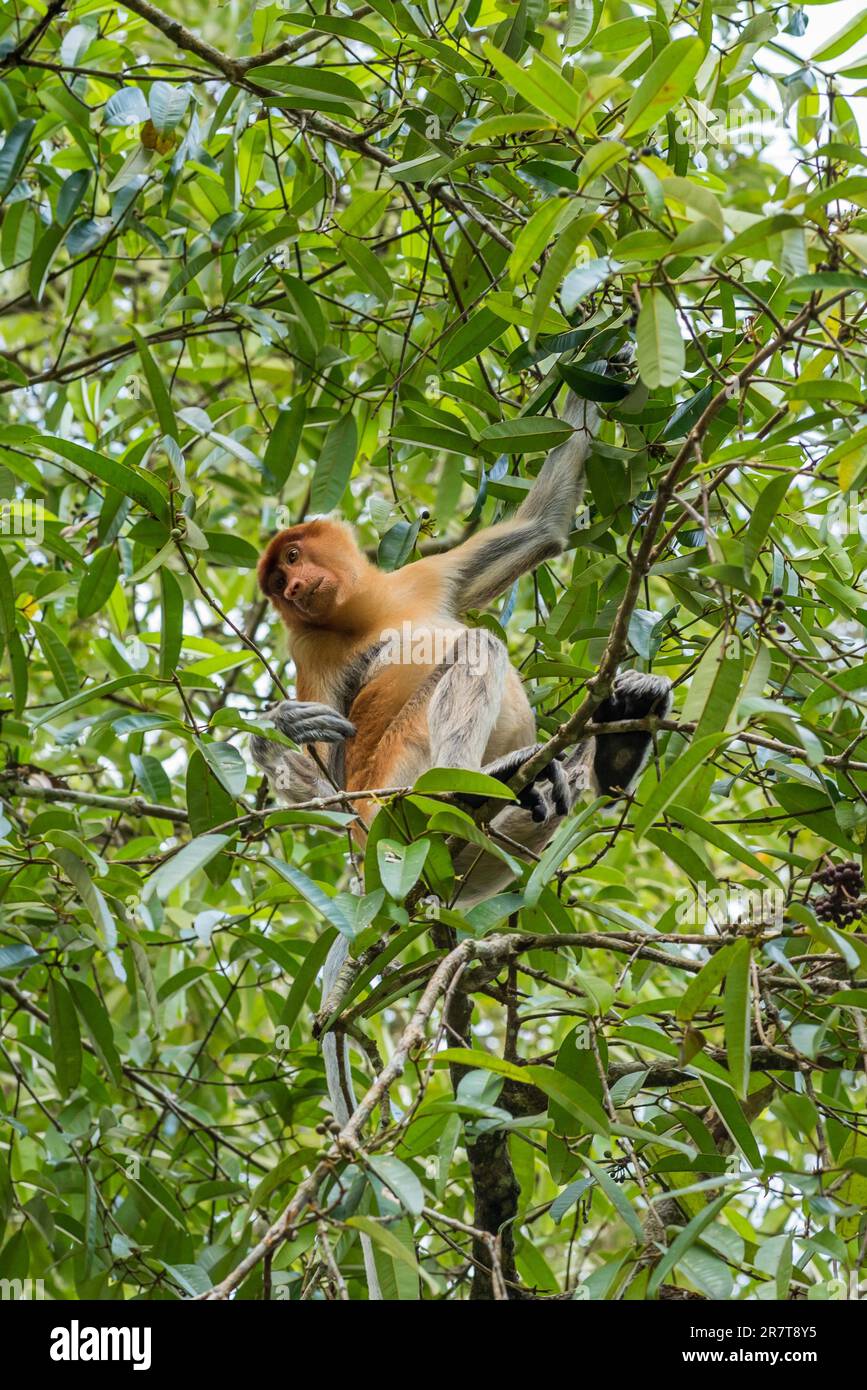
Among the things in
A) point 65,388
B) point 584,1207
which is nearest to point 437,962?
point 584,1207

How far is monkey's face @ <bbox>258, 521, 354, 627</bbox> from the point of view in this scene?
155 inches

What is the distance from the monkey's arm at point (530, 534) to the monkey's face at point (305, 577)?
0.28 meters

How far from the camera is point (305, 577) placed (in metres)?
3.93

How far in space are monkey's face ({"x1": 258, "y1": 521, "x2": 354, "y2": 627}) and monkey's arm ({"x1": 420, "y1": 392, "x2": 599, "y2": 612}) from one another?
0.91 feet

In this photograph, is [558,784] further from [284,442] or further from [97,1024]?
[97,1024]

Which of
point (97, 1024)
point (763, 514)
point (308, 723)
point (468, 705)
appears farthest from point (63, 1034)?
point (763, 514)

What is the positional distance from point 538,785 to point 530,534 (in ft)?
2.09

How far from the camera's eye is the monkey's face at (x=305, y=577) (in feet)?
12.9

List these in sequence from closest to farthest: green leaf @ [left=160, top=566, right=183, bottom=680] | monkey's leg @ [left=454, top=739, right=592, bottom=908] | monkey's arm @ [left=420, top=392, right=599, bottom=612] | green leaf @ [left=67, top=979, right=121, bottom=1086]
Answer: green leaf @ [left=160, top=566, right=183, bottom=680], green leaf @ [left=67, top=979, right=121, bottom=1086], monkey's arm @ [left=420, top=392, right=599, bottom=612], monkey's leg @ [left=454, top=739, right=592, bottom=908]

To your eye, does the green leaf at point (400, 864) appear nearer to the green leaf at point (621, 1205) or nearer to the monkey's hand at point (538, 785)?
the green leaf at point (621, 1205)

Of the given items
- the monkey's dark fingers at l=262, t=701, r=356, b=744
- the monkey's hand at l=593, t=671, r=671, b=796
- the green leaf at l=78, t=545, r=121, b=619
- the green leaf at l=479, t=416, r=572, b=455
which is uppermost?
the green leaf at l=479, t=416, r=572, b=455

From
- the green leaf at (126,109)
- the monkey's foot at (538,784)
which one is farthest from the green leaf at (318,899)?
the green leaf at (126,109)

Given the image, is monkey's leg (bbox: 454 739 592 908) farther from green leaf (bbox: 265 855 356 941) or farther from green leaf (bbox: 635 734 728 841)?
green leaf (bbox: 635 734 728 841)

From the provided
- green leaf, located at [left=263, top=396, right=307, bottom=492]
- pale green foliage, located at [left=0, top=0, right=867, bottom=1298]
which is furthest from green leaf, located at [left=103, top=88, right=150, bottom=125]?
green leaf, located at [left=263, top=396, right=307, bottom=492]
